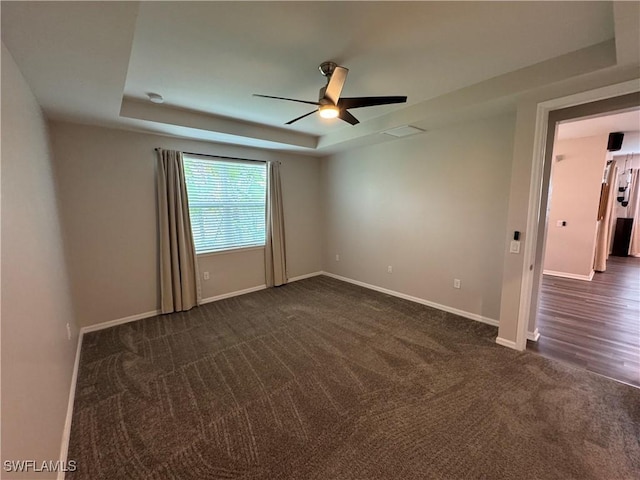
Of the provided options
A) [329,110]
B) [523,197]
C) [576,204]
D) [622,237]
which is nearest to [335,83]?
[329,110]

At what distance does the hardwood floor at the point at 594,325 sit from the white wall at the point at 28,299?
3.76 meters

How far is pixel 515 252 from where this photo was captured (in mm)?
2639

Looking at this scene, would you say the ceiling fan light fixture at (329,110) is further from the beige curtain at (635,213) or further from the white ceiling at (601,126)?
the beige curtain at (635,213)

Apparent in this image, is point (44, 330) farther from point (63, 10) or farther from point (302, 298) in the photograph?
point (302, 298)

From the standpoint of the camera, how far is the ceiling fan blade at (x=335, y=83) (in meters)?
1.96

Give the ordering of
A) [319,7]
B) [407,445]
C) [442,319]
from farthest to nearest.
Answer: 1. [442,319]
2. [407,445]
3. [319,7]

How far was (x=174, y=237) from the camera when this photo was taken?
3.59 m

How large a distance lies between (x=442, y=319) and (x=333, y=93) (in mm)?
2880

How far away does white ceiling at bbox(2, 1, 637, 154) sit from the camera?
1.45 meters

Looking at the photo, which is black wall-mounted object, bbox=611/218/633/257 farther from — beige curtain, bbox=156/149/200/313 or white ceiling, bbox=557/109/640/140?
beige curtain, bbox=156/149/200/313

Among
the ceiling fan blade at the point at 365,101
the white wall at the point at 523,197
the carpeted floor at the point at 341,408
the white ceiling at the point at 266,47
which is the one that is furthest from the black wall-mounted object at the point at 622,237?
the ceiling fan blade at the point at 365,101

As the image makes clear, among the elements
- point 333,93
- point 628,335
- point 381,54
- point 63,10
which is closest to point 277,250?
point 333,93

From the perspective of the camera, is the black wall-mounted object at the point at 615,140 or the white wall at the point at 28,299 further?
the black wall-mounted object at the point at 615,140

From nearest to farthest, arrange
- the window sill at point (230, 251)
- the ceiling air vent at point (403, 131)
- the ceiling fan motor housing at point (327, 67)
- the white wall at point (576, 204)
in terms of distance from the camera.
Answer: the ceiling fan motor housing at point (327, 67)
the ceiling air vent at point (403, 131)
the window sill at point (230, 251)
the white wall at point (576, 204)
